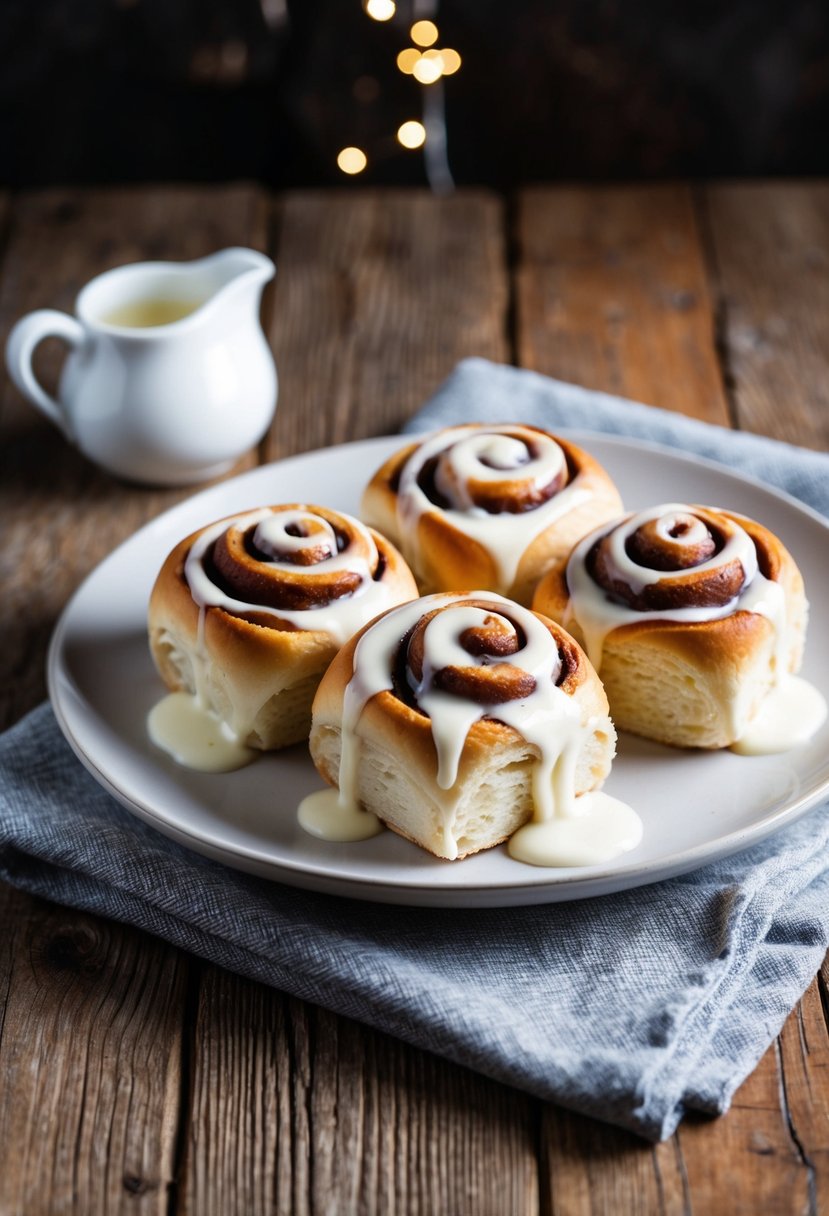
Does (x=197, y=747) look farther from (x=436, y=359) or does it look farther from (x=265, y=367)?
(x=436, y=359)

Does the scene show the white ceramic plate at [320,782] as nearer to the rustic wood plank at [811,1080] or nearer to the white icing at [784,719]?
the white icing at [784,719]

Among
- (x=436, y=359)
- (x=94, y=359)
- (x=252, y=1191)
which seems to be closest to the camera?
(x=252, y=1191)

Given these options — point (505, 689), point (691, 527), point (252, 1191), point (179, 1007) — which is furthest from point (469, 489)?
point (252, 1191)

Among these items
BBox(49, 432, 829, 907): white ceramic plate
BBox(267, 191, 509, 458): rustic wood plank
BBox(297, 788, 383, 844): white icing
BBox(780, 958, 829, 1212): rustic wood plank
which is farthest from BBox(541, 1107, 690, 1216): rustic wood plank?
BBox(267, 191, 509, 458): rustic wood plank

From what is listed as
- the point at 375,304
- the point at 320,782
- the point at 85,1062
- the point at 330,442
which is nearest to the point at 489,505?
the point at 320,782

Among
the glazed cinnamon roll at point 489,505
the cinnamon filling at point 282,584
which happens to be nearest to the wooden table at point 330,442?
the cinnamon filling at point 282,584

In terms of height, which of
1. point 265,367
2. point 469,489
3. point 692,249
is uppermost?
point 469,489

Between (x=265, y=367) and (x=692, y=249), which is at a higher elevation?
(x=265, y=367)
